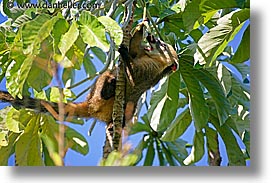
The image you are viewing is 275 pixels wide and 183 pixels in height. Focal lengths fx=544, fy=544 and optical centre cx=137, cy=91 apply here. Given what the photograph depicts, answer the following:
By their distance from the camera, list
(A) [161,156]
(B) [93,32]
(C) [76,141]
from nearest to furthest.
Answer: (B) [93,32] → (C) [76,141] → (A) [161,156]

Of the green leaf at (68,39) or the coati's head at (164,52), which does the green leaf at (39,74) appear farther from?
the coati's head at (164,52)

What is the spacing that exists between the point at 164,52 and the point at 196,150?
0.27m

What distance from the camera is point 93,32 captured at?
1249 mm

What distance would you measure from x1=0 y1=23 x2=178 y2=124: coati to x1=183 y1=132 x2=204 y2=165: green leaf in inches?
7.2

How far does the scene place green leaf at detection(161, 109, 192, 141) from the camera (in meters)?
1.42

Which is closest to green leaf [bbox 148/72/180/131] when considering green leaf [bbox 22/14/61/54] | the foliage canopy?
the foliage canopy

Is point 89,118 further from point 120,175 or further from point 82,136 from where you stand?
point 120,175

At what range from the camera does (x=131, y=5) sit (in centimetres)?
145

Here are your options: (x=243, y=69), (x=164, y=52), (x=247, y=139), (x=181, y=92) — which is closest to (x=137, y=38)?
(x=164, y=52)

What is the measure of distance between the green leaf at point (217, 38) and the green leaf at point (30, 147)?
0.46 metres

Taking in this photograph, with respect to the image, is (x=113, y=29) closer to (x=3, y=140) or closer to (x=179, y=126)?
(x=179, y=126)

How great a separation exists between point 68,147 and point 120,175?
0.18 m

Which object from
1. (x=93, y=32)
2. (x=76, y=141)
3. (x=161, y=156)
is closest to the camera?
(x=93, y=32)

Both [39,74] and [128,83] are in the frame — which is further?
[128,83]
